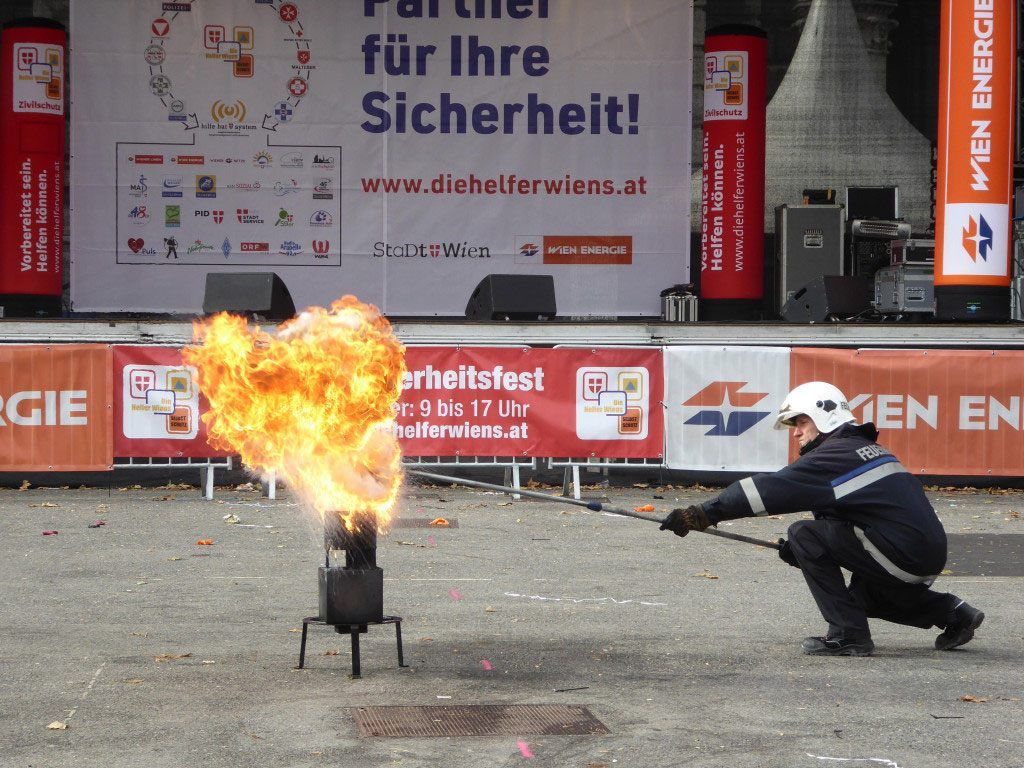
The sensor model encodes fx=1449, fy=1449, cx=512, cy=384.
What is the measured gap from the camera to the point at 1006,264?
1877 centimetres

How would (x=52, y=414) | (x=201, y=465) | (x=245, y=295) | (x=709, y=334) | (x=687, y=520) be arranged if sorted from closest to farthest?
(x=687, y=520) < (x=52, y=414) < (x=201, y=465) < (x=709, y=334) < (x=245, y=295)

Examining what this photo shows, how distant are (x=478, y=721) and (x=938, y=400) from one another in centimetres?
1076

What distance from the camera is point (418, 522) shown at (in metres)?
14.0

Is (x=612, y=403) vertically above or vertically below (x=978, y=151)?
below

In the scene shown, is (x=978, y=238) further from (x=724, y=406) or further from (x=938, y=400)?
(x=724, y=406)

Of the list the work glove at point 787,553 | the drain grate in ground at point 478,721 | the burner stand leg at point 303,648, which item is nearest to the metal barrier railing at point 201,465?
the burner stand leg at point 303,648

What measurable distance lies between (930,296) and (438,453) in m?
10.4

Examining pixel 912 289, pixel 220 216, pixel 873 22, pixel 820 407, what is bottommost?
pixel 820 407

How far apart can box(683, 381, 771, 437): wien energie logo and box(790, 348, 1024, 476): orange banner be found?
58 centimetres

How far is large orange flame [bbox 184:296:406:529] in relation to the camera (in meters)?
7.62

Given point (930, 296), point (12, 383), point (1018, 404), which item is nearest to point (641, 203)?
point (930, 296)

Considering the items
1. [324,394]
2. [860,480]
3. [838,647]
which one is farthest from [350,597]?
[860,480]

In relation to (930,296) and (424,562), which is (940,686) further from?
(930,296)

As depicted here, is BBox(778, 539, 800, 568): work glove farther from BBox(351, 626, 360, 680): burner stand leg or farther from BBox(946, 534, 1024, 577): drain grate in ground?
BBox(946, 534, 1024, 577): drain grate in ground
